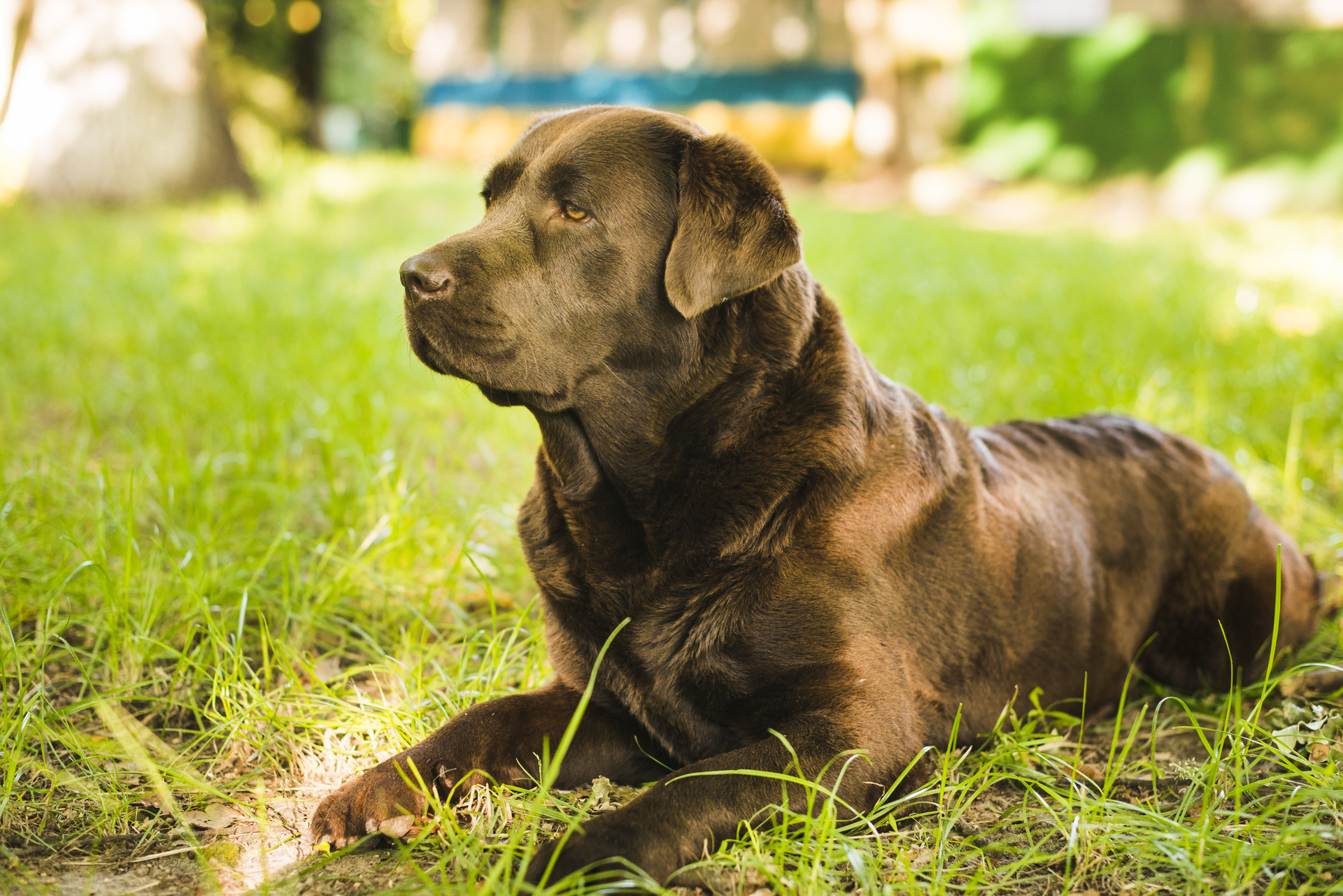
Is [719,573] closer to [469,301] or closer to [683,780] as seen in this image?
[683,780]

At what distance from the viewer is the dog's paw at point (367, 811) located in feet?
6.17

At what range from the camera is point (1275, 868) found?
5.81 ft

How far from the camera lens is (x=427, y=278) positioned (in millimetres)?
2109

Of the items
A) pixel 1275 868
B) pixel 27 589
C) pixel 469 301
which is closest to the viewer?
pixel 1275 868

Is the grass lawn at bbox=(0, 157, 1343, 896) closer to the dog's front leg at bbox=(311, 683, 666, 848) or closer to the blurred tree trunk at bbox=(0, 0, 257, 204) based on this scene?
the dog's front leg at bbox=(311, 683, 666, 848)

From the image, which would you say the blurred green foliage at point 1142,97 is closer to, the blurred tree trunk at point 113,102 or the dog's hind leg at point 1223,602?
the blurred tree trunk at point 113,102

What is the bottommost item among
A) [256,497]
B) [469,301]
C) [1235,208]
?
[1235,208]

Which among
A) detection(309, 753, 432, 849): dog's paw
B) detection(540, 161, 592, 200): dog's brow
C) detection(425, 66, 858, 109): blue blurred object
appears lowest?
detection(309, 753, 432, 849): dog's paw

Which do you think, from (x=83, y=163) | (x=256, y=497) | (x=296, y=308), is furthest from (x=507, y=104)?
(x=256, y=497)

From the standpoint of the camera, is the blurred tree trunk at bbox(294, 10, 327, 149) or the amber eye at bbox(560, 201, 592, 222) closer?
the amber eye at bbox(560, 201, 592, 222)

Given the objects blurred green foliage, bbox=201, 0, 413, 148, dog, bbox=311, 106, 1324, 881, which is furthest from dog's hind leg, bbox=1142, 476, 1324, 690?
blurred green foliage, bbox=201, 0, 413, 148

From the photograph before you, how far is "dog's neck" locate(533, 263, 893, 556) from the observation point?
2092 mm

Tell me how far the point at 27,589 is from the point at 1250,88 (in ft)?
53.8

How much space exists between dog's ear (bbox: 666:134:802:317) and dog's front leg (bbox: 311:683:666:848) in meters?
0.93
